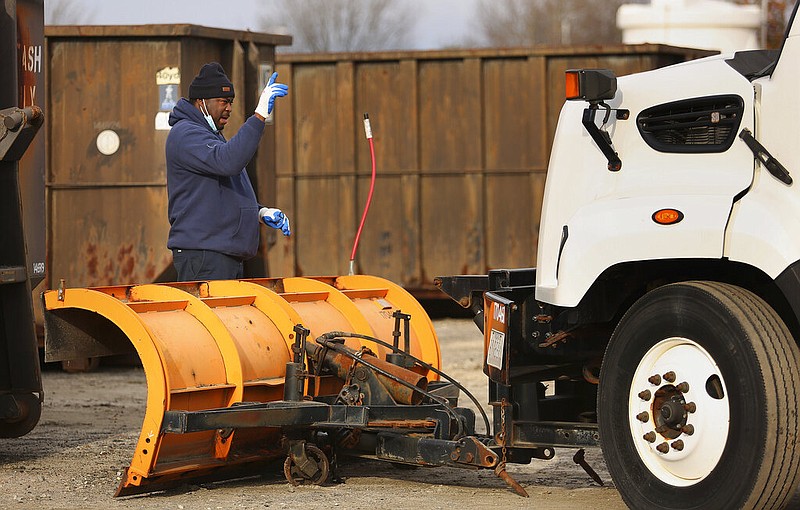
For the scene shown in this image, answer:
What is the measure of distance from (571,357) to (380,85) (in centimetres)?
1029

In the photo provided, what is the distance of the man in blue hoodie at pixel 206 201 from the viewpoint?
7477mm

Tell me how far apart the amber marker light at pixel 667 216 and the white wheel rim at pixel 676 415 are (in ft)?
1.40

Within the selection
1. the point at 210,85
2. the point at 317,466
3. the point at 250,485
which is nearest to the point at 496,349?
the point at 317,466

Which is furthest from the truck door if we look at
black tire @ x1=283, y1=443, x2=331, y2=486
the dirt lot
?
black tire @ x1=283, y1=443, x2=331, y2=486

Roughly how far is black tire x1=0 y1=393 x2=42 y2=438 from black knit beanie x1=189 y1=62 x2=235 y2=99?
5.99 feet

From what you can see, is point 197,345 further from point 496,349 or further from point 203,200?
point 496,349

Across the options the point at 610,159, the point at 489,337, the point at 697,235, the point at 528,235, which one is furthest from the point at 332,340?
the point at 528,235

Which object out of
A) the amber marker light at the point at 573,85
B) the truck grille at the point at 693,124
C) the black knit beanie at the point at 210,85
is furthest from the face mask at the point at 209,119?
the truck grille at the point at 693,124

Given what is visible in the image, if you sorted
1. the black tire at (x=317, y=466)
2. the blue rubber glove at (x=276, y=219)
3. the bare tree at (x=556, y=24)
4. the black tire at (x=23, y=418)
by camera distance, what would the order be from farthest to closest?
the bare tree at (x=556, y=24) < the blue rubber glove at (x=276, y=219) < the black tire at (x=23, y=418) < the black tire at (x=317, y=466)

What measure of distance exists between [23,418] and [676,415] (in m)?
3.65

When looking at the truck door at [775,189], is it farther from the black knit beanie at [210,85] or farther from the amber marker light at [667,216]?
the black knit beanie at [210,85]

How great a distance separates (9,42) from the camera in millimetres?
7352

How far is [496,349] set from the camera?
5.93 metres

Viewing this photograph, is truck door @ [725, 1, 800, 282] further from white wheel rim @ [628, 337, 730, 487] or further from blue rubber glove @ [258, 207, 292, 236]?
blue rubber glove @ [258, 207, 292, 236]
